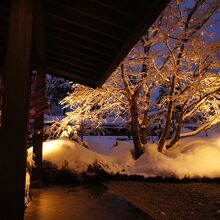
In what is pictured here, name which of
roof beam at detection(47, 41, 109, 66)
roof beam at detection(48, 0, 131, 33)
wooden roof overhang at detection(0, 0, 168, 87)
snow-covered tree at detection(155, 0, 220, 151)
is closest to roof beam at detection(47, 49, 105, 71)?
wooden roof overhang at detection(0, 0, 168, 87)

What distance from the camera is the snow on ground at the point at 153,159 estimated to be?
9506mm

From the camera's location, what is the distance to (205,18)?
32.6 feet

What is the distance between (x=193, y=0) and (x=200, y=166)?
220 inches

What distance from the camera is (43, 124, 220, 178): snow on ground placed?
951 centimetres

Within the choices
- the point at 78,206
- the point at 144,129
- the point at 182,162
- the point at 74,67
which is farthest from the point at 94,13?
the point at 144,129

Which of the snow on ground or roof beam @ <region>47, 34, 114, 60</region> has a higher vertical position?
roof beam @ <region>47, 34, 114, 60</region>

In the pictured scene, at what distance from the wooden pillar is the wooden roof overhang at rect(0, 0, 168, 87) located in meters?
0.87

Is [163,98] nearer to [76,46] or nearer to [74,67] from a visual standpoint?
[74,67]

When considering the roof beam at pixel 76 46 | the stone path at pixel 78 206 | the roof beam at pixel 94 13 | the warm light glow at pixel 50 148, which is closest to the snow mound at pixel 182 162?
the warm light glow at pixel 50 148

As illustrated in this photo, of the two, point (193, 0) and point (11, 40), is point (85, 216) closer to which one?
point (11, 40)

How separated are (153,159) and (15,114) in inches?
325

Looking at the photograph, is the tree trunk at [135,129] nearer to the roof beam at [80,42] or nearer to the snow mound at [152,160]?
the snow mound at [152,160]

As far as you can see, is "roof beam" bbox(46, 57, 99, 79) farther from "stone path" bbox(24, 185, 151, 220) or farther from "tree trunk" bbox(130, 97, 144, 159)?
"tree trunk" bbox(130, 97, 144, 159)

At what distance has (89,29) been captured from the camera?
4.23 meters
